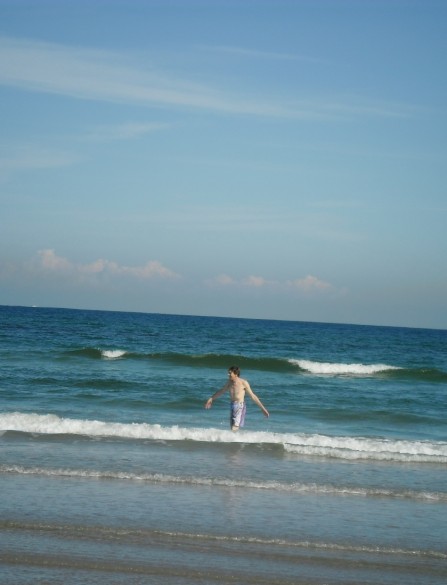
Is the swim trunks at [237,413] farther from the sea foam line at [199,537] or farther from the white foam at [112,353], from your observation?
the white foam at [112,353]

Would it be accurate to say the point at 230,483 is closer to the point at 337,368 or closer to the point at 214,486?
the point at 214,486

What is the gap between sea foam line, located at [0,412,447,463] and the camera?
51.2 ft

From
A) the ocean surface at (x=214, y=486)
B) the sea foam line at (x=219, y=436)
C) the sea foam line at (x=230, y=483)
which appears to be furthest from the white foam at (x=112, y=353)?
the sea foam line at (x=230, y=483)

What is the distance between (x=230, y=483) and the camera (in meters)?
11.7

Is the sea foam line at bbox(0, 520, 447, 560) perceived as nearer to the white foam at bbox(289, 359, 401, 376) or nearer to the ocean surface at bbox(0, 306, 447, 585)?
Result: the ocean surface at bbox(0, 306, 447, 585)

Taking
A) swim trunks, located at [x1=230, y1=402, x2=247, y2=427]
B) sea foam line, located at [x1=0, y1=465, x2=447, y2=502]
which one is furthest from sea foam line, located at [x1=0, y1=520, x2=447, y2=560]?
swim trunks, located at [x1=230, y1=402, x2=247, y2=427]

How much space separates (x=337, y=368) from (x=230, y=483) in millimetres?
26765

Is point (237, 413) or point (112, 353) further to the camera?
point (112, 353)

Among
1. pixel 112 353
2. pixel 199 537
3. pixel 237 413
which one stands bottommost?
pixel 199 537

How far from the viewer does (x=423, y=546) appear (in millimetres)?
8961

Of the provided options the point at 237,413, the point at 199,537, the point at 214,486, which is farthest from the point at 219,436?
the point at 199,537

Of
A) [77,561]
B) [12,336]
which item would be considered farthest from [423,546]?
[12,336]

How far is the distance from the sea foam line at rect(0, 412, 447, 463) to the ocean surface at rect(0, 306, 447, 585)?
0.15 ft

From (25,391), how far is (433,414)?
1218cm
